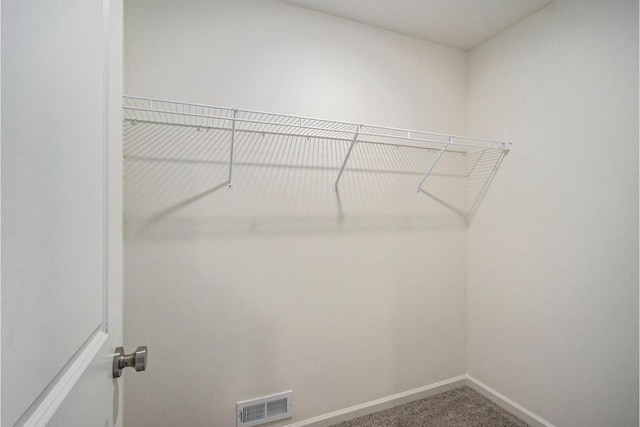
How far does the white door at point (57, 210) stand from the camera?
0.29 m

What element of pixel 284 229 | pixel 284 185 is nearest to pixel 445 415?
pixel 284 229

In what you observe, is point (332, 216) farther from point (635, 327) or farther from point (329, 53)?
point (635, 327)

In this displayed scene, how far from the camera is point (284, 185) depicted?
1.69 meters

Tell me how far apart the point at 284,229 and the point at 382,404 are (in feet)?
4.28

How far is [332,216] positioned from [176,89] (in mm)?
1067

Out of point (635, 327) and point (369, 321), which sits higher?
point (635, 327)

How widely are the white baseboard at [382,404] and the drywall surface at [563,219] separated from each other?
0.74 ft

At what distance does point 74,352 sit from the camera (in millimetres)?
466

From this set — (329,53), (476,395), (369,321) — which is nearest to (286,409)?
(369,321)

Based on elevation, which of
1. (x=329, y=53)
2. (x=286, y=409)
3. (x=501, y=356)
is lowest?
(x=286, y=409)

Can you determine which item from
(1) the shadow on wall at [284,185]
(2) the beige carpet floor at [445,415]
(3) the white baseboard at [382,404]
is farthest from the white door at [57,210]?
(2) the beige carpet floor at [445,415]

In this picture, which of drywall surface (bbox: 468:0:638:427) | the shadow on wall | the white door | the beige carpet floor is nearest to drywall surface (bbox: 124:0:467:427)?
the shadow on wall

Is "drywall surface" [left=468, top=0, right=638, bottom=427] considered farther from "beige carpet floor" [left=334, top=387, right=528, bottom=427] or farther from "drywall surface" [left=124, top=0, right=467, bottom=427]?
"drywall surface" [left=124, top=0, right=467, bottom=427]

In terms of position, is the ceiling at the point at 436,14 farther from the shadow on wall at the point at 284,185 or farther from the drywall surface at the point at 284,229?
the shadow on wall at the point at 284,185
